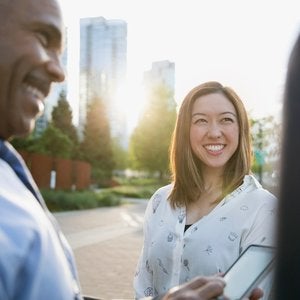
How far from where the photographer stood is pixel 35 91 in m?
1.20

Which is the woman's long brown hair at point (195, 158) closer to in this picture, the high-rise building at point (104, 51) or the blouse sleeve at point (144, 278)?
the blouse sleeve at point (144, 278)

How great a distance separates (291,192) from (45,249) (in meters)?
0.59

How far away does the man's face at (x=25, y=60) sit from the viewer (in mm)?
1119

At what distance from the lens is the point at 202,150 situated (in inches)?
96.0

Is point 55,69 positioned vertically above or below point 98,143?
above

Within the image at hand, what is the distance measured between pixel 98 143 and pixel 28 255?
48.2 m

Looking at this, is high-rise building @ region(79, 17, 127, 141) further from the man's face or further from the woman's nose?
the man's face

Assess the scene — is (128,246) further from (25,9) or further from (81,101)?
(81,101)

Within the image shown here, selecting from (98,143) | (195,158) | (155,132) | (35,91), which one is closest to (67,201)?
(195,158)

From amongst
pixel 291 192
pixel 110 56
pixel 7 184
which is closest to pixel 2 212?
pixel 7 184

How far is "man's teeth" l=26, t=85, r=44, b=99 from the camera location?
1177mm

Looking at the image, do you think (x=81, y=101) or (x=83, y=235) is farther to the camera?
(x=81, y=101)

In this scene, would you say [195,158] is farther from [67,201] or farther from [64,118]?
[64,118]

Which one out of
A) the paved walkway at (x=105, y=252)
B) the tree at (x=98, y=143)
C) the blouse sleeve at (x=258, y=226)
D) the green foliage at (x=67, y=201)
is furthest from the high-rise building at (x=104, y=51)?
the blouse sleeve at (x=258, y=226)
